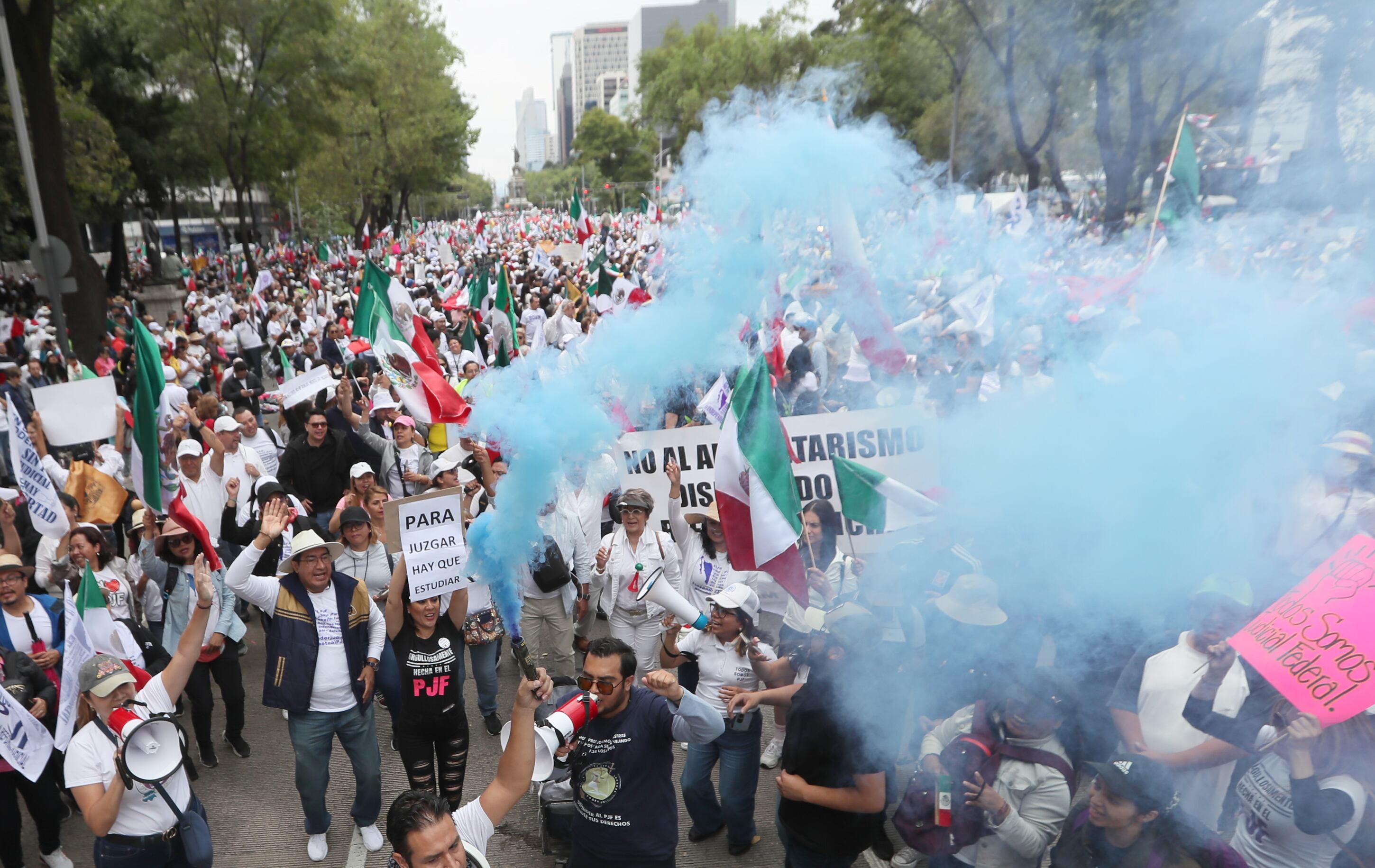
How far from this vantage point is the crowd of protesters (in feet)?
11.0

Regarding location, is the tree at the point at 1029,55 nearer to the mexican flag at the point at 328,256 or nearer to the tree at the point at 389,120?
the mexican flag at the point at 328,256

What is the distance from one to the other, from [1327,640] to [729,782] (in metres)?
2.79

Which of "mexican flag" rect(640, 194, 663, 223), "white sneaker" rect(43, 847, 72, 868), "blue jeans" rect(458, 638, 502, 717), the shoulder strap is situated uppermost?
"mexican flag" rect(640, 194, 663, 223)

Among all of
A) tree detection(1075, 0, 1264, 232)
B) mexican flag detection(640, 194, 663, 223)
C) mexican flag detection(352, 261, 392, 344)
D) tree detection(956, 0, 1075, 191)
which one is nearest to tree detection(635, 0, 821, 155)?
mexican flag detection(640, 194, 663, 223)

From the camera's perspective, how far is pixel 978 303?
948 centimetres

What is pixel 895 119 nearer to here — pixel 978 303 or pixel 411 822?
pixel 978 303

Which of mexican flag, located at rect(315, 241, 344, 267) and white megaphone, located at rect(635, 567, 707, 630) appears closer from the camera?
white megaphone, located at rect(635, 567, 707, 630)

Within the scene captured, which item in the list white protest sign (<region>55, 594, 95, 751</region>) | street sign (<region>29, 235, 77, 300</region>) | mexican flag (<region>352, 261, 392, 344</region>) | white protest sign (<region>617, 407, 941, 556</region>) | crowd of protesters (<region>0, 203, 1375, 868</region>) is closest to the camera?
crowd of protesters (<region>0, 203, 1375, 868</region>)

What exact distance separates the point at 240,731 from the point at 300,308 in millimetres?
14610

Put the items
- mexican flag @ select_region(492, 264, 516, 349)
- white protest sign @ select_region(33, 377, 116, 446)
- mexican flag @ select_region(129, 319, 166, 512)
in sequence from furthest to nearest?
mexican flag @ select_region(492, 264, 516, 349) < white protest sign @ select_region(33, 377, 116, 446) < mexican flag @ select_region(129, 319, 166, 512)

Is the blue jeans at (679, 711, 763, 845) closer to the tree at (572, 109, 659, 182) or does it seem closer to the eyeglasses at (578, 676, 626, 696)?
the eyeglasses at (578, 676, 626, 696)

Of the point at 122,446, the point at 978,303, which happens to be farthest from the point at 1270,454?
the point at 122,446

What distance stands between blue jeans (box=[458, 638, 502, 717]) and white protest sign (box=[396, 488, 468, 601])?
4.06 feet

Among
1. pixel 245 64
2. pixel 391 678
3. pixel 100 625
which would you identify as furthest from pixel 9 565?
pixel 245 64
